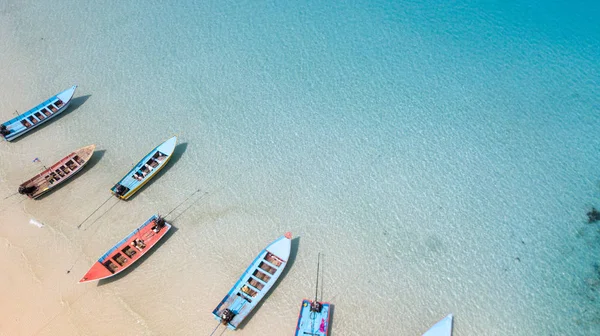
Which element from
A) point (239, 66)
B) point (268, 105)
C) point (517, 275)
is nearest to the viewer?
point (517, 275)

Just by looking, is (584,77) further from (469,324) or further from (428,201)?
(469,324)

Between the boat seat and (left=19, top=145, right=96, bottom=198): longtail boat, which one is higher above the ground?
the boat seat

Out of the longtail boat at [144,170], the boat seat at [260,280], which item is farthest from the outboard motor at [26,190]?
the boat seat at [260,280]

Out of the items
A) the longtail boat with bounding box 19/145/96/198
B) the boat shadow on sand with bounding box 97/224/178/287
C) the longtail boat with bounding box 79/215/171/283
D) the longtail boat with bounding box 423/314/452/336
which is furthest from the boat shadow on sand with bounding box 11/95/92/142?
the longtail boat with bounding box 423/314/452/336

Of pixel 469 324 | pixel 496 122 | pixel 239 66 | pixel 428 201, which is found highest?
pixel 496 122

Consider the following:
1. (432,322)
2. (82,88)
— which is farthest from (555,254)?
(82,88)

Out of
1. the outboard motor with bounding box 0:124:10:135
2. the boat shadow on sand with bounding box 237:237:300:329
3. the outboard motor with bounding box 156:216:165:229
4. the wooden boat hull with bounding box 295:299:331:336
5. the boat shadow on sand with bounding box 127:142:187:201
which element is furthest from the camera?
the outboard motor with bounding box 0:124:10:135

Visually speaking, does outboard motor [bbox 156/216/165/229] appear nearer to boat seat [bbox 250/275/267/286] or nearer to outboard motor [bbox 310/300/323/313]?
boat seat [bbox 250/275/267/286]
